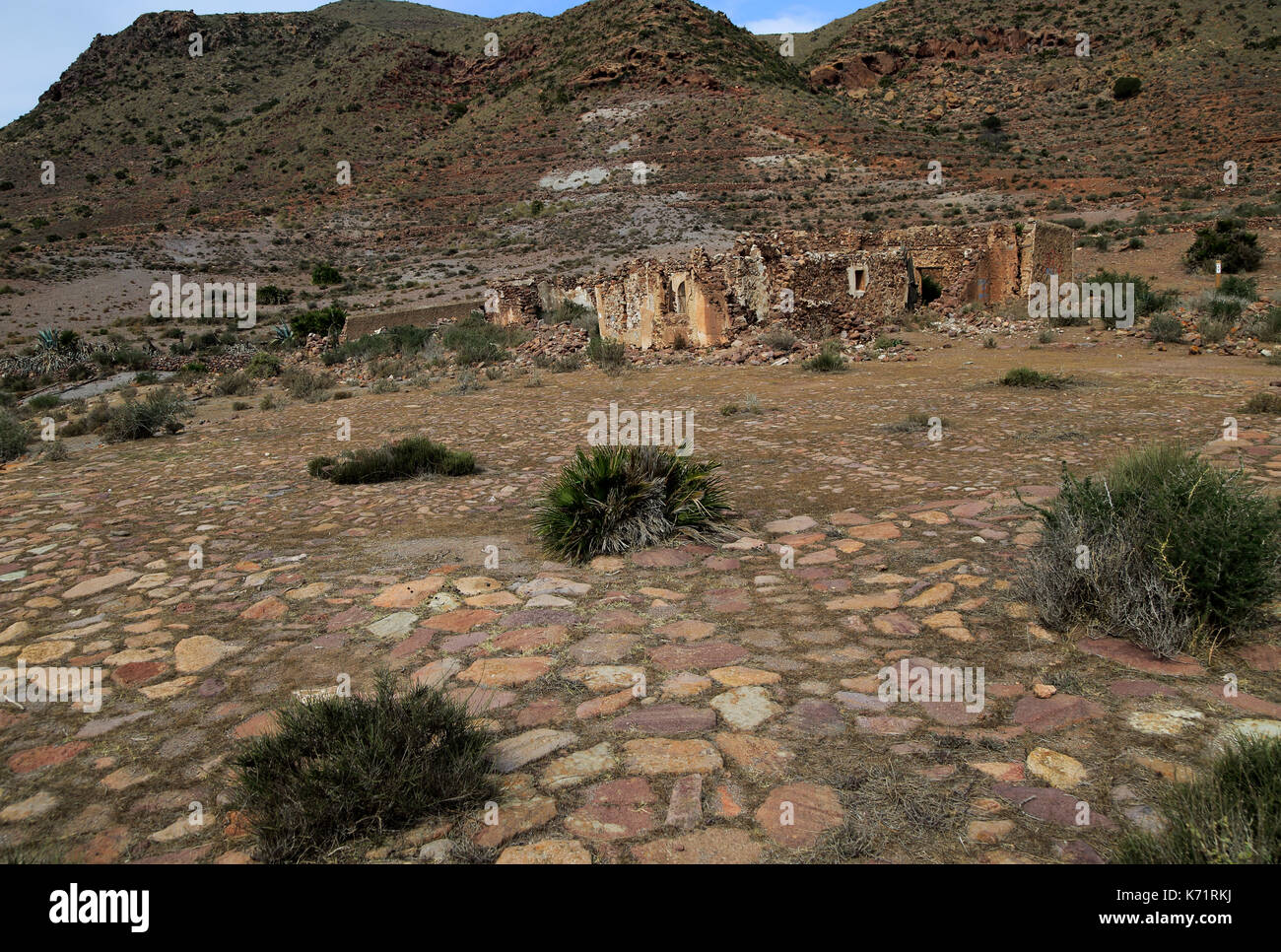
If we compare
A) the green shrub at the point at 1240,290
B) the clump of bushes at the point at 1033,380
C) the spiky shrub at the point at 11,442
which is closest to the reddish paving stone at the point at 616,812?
the clump of bushes at the point at 1033,380

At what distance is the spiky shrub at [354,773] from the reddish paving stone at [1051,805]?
1.42 meters

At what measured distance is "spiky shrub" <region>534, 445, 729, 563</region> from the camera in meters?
4.21

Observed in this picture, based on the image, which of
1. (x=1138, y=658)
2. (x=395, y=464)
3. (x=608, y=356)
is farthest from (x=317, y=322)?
(x=1138, y=658)

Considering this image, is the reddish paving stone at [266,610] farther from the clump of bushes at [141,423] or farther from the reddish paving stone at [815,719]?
the clump of bushes at [141,423]

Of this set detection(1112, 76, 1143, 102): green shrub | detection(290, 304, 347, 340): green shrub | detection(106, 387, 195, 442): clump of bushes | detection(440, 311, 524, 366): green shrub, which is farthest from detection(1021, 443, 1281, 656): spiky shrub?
detection(1112, 76, 1143, 102): green shrub

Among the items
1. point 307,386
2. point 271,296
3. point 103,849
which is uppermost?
point 271,296

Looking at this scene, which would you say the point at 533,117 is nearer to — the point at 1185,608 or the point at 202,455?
the point at 202,455

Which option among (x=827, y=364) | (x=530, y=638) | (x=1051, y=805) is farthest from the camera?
(x=827, y=364)

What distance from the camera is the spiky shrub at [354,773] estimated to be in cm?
182

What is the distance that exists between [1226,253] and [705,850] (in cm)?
2664

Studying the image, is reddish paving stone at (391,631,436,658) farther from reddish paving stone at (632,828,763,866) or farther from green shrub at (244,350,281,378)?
green shrub at (244,350,281,378)

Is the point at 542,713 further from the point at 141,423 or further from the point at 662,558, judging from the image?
the point at 141,423

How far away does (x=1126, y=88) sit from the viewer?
50.4 m

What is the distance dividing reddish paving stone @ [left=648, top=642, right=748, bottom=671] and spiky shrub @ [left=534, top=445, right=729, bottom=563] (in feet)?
4.20
